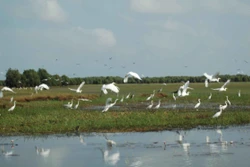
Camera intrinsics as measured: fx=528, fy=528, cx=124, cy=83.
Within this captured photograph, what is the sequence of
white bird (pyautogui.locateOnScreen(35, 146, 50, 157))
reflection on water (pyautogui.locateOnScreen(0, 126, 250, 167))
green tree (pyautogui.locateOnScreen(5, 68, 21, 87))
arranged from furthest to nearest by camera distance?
green tree (pyautogui.locateOnScreen(5, 68, 21, 87)), white bird (pyautogui.locateOnScreen(35, 146, 50, 157)), reflection on water (pyautogui.locateOnScreen(0, 126, 250, 167))

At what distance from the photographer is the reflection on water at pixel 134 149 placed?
1825 cm

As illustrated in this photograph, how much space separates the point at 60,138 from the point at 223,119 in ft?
30.8

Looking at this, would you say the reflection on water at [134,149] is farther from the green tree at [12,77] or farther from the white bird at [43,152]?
the green tree at [12,77]

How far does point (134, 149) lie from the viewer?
20.8 meters

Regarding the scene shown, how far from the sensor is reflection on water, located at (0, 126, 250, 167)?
1825 centimetres

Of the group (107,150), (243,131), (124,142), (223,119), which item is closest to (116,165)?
(107,150)

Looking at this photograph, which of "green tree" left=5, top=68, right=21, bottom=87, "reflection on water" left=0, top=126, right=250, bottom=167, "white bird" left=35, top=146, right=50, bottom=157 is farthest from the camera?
"green tree" left=5, top=68, right=21, bottom=87

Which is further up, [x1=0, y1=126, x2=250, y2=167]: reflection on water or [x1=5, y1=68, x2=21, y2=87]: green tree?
[x1=5, y1=68, x2=21, y2=87]: green tree

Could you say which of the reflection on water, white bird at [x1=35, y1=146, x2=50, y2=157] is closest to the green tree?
the reflection on water

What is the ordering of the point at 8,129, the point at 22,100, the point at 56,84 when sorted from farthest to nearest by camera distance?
the point at 56,84 < the point at 22,100 < the point at 8,129

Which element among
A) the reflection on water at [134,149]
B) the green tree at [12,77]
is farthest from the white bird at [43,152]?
the green tree at [12,77]

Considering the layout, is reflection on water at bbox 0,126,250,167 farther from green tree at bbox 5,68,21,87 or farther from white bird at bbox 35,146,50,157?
green tree at bbox 5,68,21,87

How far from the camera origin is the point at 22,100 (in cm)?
4688

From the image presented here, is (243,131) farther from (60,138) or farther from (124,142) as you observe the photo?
(60,138)
